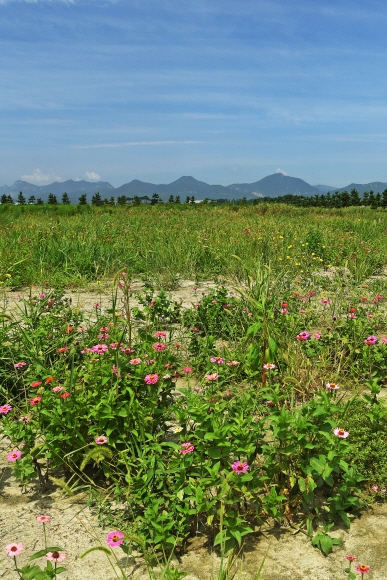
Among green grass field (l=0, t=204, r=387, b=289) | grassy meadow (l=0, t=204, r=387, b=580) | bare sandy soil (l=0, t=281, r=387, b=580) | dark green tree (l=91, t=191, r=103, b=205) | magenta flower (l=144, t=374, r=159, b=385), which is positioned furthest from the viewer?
dark green tree (l=91, t=191, r=103, b=205)

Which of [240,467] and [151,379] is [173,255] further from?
[240,467]

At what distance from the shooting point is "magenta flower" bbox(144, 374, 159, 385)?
247 cm

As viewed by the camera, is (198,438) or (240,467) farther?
(198,438)

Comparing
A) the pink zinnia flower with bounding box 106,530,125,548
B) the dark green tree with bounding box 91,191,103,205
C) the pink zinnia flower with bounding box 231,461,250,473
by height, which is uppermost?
the dark green tree with bounding box 91,191,103,205

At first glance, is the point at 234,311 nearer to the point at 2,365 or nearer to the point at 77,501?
the point at 2,365

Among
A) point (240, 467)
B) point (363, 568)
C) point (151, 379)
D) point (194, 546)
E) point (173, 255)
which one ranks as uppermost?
point (173, 255)

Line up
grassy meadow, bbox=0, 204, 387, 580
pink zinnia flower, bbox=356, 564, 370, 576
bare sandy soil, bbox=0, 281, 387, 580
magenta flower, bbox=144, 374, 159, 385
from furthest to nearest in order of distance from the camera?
1. magenta flower, bbox=144, 374, 159, 385
2. grassy meadow, bbox=0, 204, 387, 580
3. bare sandy soil, bbox=0, 281, 387, 580
4. pink zinnia flower, bbox=356, 564, 370, 576

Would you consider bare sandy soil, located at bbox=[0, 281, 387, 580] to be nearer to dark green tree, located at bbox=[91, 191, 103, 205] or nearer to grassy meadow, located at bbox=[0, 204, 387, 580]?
grassy meadow, located at bbox=[0, 204, 387, 580]

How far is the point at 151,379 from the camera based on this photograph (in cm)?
249

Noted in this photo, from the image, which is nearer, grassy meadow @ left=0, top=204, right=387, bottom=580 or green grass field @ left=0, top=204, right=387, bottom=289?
grassy meadow @ left=0, top=204, right=387, bottom=580

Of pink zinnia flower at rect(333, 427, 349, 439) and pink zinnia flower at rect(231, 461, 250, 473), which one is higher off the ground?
pink zinnia flower at rect(333, 427, 349, 439)

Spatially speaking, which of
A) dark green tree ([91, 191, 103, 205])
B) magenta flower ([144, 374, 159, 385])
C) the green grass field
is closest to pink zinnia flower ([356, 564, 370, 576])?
magenta flower ([144, 374, 159, 385])

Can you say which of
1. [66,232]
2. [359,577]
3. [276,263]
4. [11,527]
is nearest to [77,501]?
[11,527]

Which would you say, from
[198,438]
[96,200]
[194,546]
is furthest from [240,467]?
[96,200]
